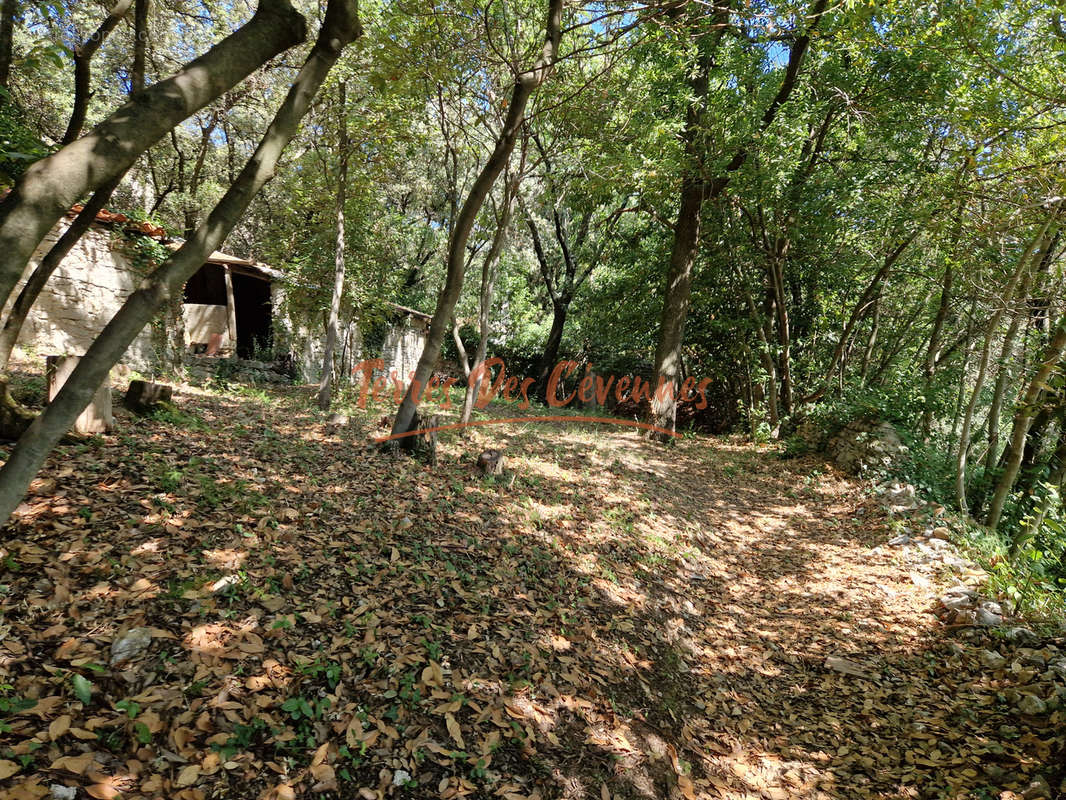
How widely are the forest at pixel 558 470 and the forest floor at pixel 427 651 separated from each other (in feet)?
0.08

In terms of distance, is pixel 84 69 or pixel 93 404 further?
pixel 93 404

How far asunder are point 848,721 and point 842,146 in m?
11.0

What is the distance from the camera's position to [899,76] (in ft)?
28.1

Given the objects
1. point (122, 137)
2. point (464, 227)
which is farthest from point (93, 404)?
point (464, 227)

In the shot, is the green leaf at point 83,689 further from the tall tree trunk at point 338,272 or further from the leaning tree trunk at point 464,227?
the tall tree trunk at point 338,272

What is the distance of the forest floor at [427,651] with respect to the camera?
2201 mm

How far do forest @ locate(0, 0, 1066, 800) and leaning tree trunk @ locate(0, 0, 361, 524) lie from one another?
2 centimetres

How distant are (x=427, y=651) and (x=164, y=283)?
98.9 inches

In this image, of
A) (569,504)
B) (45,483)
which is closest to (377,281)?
(569,504)

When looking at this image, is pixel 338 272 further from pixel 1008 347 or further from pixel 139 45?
pixel 1008 347

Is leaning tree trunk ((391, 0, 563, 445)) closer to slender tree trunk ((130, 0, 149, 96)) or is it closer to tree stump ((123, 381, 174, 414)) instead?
tree stump ((123, 381, 174, 414))

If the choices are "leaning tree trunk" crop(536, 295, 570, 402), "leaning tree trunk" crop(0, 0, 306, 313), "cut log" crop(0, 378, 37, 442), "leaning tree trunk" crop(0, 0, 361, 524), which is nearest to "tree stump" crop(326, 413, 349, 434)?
"cut log" crop(0, 378, 37, 442)

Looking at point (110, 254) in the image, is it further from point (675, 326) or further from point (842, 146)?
point (842, 146)

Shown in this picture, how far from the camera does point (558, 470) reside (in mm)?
7543
